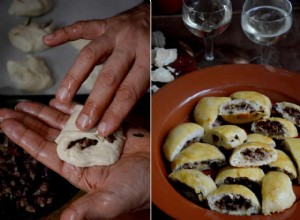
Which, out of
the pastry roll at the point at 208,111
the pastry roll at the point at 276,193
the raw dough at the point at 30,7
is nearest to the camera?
the pastry roll at the point at 276,193

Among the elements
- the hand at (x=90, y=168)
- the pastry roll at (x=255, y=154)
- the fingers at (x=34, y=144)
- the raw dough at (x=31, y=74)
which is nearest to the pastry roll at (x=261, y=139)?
the pastry roll at (x=255, y=154)

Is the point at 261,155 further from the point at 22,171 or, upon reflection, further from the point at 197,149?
the point at 22,171

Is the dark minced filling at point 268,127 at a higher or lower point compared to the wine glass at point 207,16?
lower

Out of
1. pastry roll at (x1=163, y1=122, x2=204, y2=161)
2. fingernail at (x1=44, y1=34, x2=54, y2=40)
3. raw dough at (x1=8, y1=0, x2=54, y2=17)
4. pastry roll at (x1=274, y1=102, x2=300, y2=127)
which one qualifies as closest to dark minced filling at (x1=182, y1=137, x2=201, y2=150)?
pastry roll at (x1=163, y1=122, x2=204, y2=161)

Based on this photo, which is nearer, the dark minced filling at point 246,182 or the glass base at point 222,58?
the dark minced filling at point 246,182

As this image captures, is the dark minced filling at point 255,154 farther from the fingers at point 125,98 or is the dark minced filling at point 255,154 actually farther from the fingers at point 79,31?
the fingers at point 79,31

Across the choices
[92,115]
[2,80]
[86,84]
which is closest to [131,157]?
[92,115]
